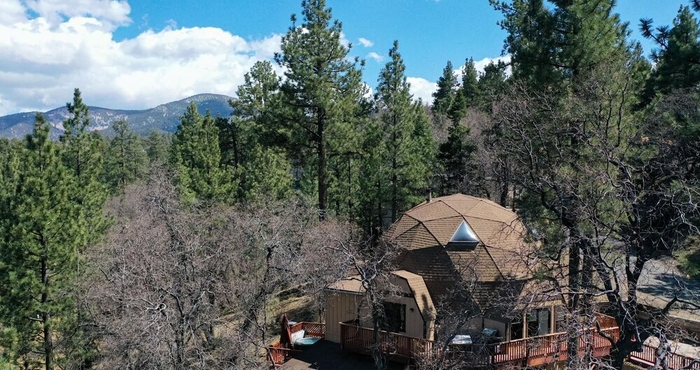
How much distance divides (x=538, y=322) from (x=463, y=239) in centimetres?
416

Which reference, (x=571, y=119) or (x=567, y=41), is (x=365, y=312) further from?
(x=567, y=41)

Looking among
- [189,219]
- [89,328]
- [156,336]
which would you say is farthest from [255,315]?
[89,328]

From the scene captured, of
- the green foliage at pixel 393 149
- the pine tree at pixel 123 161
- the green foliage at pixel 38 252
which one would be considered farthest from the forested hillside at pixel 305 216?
the pine tree at pixel 123 161

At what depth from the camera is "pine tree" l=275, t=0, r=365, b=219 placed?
957 inches

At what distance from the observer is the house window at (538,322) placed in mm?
17297

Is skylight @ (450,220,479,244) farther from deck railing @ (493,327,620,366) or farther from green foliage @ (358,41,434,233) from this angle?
green foliage @ (358,41,434,233)

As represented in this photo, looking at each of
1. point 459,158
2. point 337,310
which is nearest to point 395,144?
point 459,158

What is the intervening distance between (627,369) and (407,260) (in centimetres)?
835

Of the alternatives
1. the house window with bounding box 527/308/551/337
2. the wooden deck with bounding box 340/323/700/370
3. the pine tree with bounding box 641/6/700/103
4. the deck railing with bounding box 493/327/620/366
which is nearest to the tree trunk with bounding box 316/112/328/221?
the wooden deck with bounding box 340/323/700/370

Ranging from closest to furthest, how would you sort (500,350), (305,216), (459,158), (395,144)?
(500,350) < (305,216) < (395,144) < (459,158)

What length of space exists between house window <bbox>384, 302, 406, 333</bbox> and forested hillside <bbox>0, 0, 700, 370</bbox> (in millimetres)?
2550

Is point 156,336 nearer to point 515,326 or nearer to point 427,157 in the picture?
point 515,326

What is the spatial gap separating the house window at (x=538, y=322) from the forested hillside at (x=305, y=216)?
260 centimetres

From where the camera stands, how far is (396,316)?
695 inches
